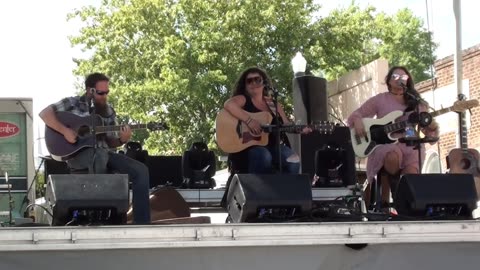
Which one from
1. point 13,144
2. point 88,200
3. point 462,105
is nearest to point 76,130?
point 88,200

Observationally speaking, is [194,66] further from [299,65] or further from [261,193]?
[261,193]

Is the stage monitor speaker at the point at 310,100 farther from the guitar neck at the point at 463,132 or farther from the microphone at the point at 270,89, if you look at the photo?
the guitar neck at the point at 463,132

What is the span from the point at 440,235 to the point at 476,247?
0.24m

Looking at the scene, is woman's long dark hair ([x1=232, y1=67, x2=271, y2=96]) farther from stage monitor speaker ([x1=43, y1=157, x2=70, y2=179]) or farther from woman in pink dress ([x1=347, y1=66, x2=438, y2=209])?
stage monitor speaker ([x1=43, y1=157, x2=70, y2=179])

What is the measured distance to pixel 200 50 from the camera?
15.8 m

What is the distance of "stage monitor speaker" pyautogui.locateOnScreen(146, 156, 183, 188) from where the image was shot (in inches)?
263

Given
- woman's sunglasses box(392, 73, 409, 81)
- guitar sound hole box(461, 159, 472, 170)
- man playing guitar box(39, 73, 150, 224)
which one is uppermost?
woman's sunglasses box(392, 73, 409, 81)

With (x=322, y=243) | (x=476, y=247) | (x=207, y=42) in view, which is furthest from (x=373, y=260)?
(x=207, y=42)

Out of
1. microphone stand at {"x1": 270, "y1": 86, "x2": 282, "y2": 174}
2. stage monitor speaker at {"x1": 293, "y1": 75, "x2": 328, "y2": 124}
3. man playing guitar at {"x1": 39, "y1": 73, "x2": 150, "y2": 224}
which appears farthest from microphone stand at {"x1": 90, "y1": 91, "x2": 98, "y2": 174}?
stage monitor speaker at {"x1": 293, "y1": 75, "x2": 328, "y2": 124}

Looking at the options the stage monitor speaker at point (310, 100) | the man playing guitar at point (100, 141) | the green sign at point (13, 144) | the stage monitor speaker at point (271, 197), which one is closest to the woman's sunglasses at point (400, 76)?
the stage monitor speaker at point (271, 197)

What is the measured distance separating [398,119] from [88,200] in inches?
95.5

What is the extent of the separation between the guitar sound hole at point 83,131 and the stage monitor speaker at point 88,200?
938mm

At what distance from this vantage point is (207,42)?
51.5ft

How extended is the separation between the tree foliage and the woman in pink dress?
9.05 meters
